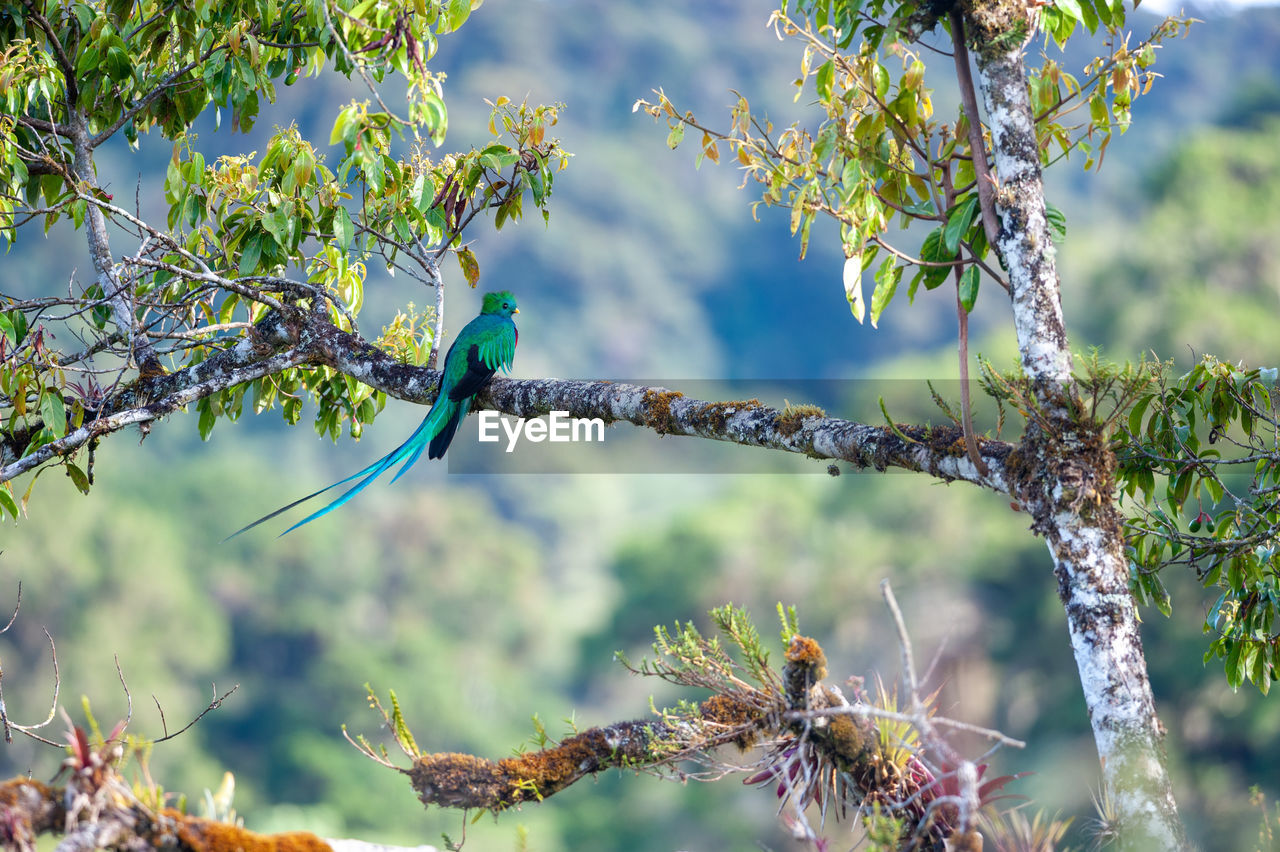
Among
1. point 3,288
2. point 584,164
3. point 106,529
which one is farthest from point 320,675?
point 584,164

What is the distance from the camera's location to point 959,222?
2367mm

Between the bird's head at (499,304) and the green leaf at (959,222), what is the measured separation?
222 cm

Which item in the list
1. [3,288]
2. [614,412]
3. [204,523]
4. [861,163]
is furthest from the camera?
[3,288]

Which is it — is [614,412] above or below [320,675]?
above

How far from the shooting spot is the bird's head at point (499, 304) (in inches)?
168

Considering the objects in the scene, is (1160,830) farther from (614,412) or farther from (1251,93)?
(1251,93)

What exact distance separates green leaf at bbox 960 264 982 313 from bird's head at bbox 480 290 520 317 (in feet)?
7.35

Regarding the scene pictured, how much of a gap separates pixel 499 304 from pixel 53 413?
1899 mm

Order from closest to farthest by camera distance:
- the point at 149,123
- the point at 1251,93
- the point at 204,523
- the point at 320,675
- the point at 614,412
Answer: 1. the point at 614,412
2. the point at 149,123
3. the point at 320,675
4. the point at 1251,93
5. the point at 204,523

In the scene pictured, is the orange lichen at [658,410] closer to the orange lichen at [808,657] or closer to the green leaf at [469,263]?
the orange lichen at [808,657]

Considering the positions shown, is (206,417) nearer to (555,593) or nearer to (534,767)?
(534,767)

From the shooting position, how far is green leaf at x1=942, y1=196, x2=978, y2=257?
236 cm

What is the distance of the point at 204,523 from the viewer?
36906 millimetres

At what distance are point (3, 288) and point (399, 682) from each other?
2313 cm
